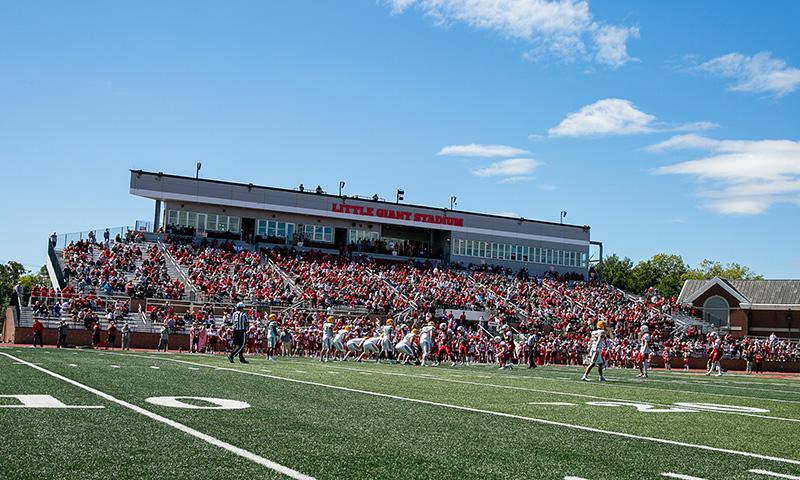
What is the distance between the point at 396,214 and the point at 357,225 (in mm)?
3203

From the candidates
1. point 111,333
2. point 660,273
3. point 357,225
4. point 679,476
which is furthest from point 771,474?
point 660,273

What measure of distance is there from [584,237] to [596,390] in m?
53.6

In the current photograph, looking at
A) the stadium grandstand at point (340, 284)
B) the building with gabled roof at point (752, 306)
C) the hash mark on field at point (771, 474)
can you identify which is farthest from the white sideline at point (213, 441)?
the building with gabled roof at point (752, 306)

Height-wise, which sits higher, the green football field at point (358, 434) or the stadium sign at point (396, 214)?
the stadium sign at point (396, 214)

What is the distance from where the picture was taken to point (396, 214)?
60.5m

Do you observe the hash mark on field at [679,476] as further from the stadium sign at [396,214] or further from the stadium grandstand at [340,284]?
the stadium sign at [396,214]

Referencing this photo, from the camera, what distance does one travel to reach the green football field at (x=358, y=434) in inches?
217

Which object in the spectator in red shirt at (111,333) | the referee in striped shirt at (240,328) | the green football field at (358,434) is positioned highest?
the referee in striped shirt at (240,328)

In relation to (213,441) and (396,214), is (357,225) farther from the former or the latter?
(213,441)

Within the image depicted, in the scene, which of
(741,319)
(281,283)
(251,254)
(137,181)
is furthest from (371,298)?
(741,319)

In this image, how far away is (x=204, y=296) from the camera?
39.7 m

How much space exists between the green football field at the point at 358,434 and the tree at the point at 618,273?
97.6m

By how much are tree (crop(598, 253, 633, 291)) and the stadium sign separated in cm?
4990

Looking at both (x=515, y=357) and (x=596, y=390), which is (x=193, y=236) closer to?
(x=515, y=357)
